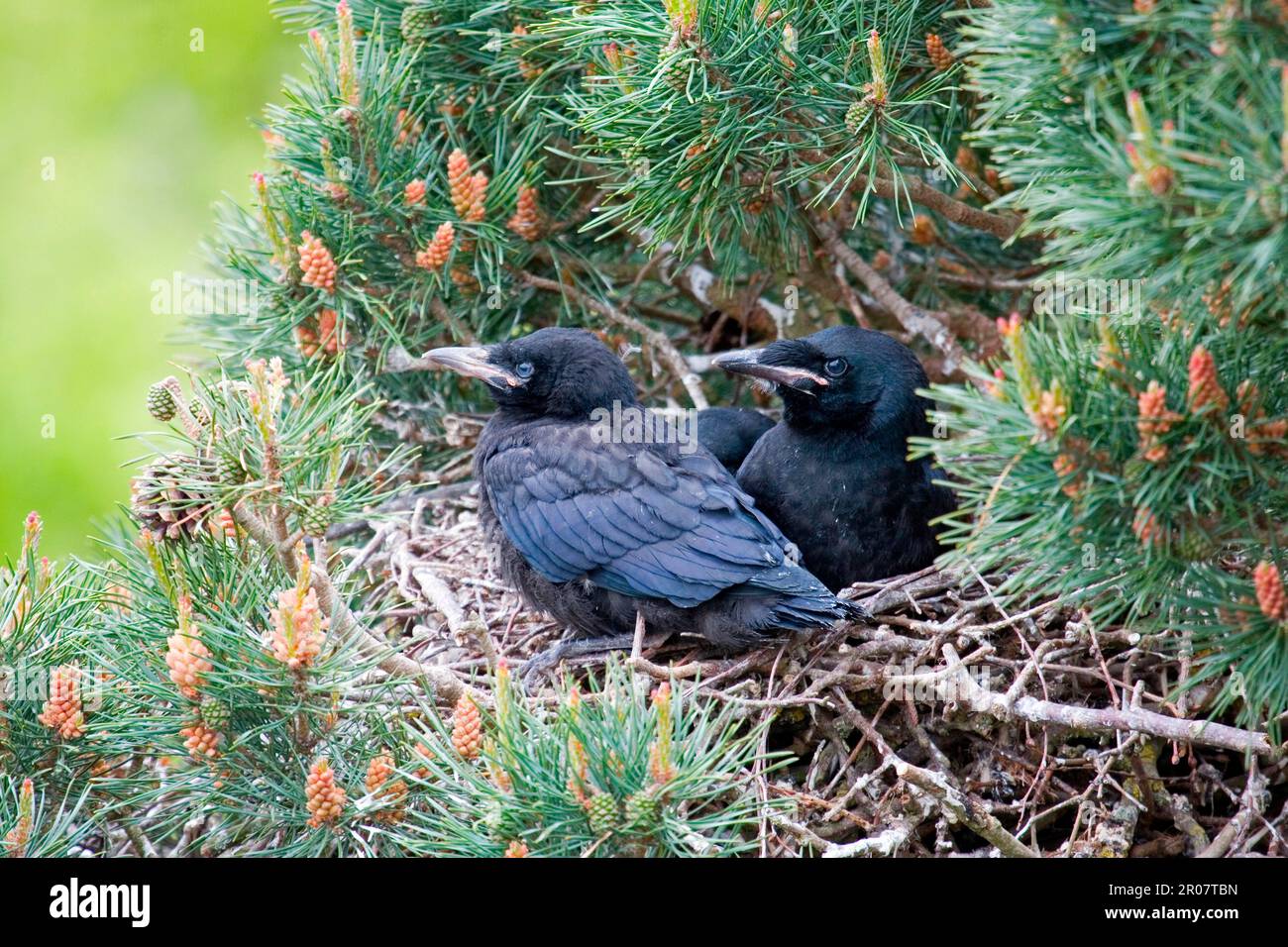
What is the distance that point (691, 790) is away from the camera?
1.96 m

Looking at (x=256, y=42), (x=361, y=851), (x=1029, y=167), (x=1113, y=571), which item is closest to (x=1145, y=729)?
(x=1113, y=571)

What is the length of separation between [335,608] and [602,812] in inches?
26.2

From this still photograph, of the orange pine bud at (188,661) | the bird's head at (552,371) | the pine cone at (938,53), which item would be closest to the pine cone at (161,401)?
the orange pine bud at (188,661)

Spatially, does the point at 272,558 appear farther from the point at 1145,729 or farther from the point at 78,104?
the point at 78,104

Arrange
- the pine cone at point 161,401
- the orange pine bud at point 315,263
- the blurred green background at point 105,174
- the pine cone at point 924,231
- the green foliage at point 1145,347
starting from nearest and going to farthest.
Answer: the green foliage at point 1145,347, the pine cone at point 161,401, the orange pine bud at point 315,263, the pine cone at point 924,231, the blurred green background at point 105,174

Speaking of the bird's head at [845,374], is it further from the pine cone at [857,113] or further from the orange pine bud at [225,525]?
the orange pine bud at [225,525]

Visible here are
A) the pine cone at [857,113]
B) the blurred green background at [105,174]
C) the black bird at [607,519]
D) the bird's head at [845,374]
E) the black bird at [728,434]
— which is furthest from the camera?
the blurred green background at [105,174]

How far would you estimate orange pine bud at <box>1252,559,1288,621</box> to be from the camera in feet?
5.99

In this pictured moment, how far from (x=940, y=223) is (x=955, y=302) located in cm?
29

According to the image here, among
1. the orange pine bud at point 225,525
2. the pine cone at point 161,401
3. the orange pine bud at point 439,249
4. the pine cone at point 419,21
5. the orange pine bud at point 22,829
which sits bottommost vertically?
the orange pine bud at point 22,829

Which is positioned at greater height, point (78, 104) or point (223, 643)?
point (78, 104)

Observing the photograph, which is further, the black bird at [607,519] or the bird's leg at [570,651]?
the bird's leg at [570,651]

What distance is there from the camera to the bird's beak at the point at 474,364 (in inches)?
126

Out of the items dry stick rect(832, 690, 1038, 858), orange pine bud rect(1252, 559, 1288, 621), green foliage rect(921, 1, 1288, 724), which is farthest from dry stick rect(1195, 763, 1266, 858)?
orange pine bud rect(1252, 559, 1288, 621)
